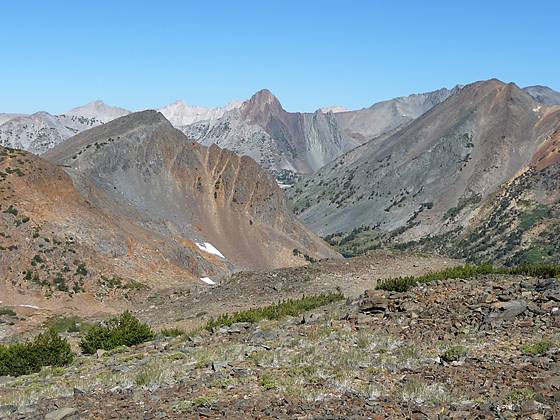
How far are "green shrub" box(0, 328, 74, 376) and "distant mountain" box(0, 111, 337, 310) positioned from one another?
83.1 ft

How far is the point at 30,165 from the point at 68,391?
49.3 m

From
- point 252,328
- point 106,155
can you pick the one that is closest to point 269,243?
point 106,155

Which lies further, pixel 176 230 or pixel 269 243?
pixel 269 243

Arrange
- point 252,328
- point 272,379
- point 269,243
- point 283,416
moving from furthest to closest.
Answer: point 269,243 < point 252,328 < point 272,379 < point 283,416

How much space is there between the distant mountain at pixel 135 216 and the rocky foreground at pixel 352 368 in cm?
2979

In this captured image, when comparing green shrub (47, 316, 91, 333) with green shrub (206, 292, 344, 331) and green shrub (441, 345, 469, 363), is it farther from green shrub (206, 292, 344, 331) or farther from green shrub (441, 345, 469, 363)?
green shrub (441, 345, 469, 363)

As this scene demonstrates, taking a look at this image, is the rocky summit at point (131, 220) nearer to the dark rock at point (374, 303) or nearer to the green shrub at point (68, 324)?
the green shrub at point (68, 324)

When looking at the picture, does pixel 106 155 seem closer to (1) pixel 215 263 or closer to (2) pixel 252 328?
(1) pixel 215 263

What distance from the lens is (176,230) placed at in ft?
267

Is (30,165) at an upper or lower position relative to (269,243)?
upper

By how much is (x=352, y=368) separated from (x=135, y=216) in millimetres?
64067

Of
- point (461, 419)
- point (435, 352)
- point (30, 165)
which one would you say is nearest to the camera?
point (461, 419)

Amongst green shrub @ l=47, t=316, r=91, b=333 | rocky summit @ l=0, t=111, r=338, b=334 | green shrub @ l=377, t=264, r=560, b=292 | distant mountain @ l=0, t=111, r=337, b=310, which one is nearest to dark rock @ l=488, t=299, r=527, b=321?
→ green shrub @ l=377, t=264, r=560, b=292

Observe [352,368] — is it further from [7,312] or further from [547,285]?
[7,312]
